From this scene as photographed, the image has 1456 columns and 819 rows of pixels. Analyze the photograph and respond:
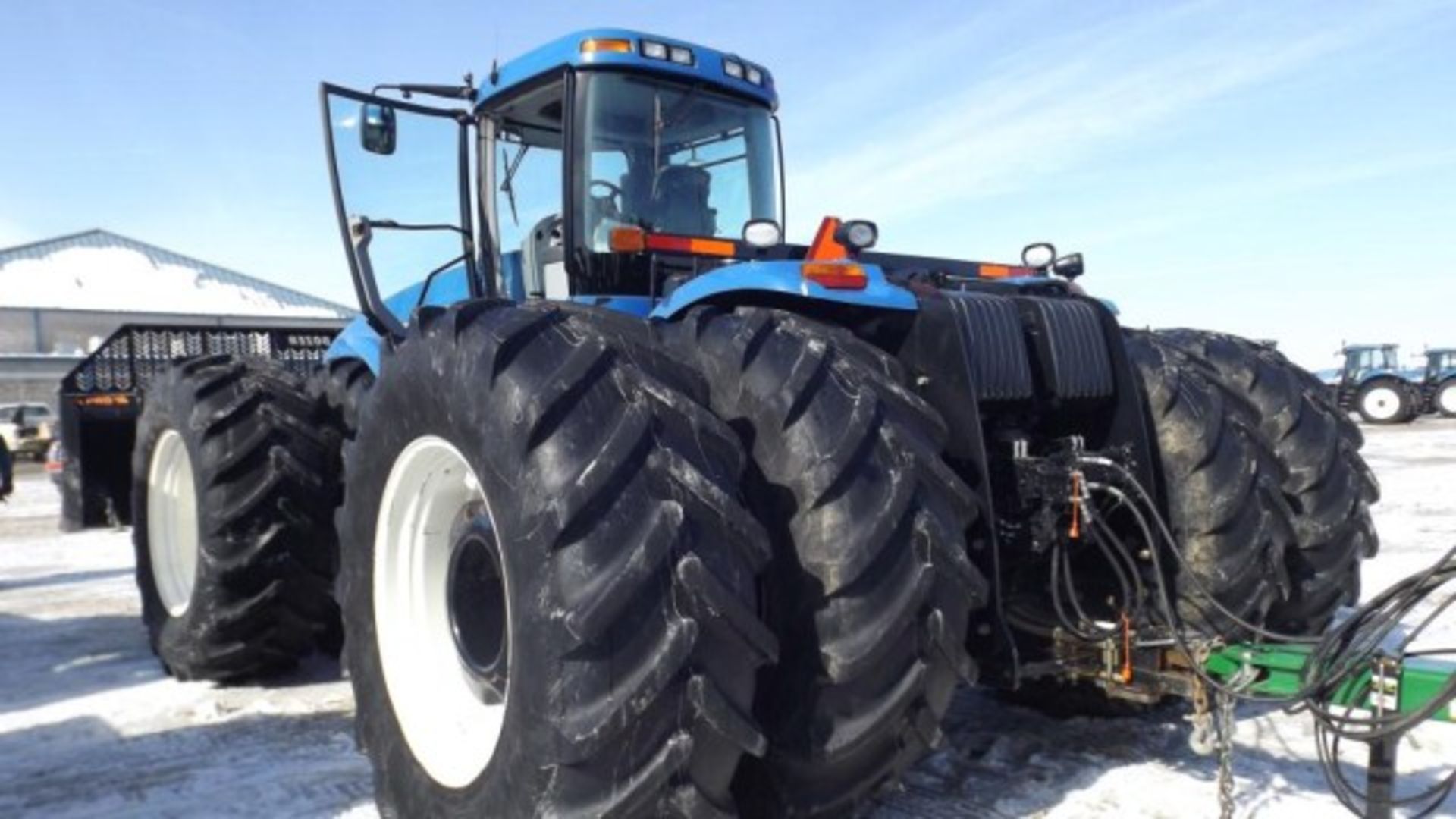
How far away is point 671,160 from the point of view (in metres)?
4.37

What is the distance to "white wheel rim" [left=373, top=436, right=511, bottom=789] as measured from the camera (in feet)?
10.1

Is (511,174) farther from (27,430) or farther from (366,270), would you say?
(27,430)

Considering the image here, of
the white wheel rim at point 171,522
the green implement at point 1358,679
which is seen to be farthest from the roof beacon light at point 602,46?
the white wheel rim at point 171,522

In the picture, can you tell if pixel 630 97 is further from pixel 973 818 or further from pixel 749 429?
pixel 973 818

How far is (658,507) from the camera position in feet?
7.63

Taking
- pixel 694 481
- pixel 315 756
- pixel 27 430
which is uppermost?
pixel 694 481

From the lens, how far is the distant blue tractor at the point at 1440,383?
96.9ft

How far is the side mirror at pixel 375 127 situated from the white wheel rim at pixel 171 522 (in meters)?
2.07

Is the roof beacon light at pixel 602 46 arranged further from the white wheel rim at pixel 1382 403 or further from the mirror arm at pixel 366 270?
the white wheel rim at pixel 1382 403

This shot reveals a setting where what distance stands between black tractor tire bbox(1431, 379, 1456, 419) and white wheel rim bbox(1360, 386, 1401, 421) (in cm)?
230

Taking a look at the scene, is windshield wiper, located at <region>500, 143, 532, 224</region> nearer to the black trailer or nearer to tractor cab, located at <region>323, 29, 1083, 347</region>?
tractor cab, located at <region>323, 29, 1083, 347</region>

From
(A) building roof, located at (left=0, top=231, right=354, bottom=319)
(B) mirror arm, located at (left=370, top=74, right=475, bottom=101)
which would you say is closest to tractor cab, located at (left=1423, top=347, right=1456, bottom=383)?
(B) mirror arm, located at (left=370, top=74, right=475, bottom=101)

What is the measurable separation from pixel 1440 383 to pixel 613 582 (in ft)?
110

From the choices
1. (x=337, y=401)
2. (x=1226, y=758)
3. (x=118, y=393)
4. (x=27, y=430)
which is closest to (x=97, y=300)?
(x=27, y=430)
